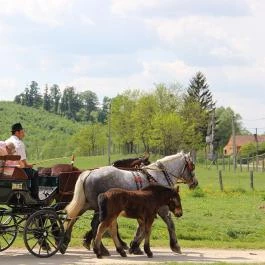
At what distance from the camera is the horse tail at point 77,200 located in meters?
14.0

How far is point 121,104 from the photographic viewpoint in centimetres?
9631

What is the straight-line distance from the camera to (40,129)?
134 metres

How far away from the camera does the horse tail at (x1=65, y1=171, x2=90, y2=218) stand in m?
14.0

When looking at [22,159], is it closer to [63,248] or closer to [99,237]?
[63,248]

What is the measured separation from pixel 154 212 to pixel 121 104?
82.7 meters

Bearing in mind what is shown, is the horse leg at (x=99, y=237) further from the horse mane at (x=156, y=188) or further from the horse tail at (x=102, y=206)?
the horse mane at (x=156, y=188)

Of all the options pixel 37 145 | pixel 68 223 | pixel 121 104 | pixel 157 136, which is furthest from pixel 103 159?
pixel 68 223

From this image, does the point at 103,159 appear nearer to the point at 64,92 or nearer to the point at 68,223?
the point at 68,223

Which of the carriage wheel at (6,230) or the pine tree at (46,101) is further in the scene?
the pine tree at (46,101)

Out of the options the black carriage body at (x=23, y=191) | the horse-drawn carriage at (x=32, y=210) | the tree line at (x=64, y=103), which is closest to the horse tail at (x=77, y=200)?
the horse-drawn carriage at (x=32, y=210)

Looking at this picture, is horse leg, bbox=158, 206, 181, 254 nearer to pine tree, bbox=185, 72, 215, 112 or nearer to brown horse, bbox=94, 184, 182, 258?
brown horse, bbox=94, 184, 182, 258

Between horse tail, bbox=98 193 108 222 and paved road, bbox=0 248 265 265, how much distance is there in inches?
33.8

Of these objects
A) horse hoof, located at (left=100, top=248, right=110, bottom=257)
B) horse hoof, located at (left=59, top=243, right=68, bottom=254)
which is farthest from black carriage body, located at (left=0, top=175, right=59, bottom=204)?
horse hoof, located at (left=100, top=248, right=110, bottom=257)

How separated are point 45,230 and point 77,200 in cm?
99
